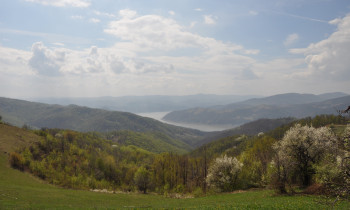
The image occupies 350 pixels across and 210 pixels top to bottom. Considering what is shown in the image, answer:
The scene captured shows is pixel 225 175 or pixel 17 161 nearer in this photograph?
pixel 225 175

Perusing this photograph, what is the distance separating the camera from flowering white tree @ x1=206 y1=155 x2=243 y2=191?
63031 millimetres

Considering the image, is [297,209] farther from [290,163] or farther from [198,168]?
[198,168]

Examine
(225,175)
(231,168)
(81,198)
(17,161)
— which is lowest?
(81,198)

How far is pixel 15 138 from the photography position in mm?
92438

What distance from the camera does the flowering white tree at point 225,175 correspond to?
63.0m

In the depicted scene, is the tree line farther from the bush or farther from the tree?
the bush

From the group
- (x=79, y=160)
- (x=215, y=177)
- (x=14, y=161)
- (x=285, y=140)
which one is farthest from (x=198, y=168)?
(x=14, y=161)

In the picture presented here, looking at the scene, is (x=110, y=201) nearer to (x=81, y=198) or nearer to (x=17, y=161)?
(x=81, y=198)

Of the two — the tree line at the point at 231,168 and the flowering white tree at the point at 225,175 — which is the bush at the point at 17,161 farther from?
the flowering white tree at the point at 225,175

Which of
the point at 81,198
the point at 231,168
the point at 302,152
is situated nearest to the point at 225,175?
the point at 231,168

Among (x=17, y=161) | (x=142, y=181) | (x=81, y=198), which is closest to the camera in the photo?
(x=81, y=198)

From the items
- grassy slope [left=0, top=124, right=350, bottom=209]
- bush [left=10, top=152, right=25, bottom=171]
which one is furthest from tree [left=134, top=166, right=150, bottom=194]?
bush [left=10, top=152, right=25, bottom=171]

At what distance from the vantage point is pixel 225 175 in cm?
6362

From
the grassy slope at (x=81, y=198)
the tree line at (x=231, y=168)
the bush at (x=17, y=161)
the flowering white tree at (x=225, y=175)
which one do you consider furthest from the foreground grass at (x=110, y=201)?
the flowering white tree at (x=225, y=175)
